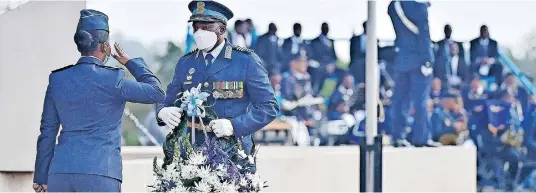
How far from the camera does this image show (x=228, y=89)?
8.48 meters

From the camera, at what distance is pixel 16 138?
1010 cm

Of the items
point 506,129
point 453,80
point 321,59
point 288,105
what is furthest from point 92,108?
point 506,129

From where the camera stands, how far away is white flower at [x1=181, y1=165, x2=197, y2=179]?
822 centimetres

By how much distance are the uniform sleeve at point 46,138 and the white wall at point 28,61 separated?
4.79 feet

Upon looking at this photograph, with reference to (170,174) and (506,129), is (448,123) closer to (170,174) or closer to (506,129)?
(506,129)

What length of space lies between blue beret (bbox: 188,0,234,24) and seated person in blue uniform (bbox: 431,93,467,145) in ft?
20.0

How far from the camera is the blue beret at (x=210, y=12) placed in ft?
27.8

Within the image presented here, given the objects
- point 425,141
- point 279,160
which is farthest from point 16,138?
point 425,141

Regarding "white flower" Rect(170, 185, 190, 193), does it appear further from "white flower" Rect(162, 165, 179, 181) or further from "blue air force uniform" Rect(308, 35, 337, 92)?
"blue air force uniform" Rect(308, 35, 337, 92)

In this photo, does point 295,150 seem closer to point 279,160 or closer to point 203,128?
point 279,160

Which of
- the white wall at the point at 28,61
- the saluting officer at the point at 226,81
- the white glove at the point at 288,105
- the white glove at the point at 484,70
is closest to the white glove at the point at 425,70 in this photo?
the white glove at the point at 484,70

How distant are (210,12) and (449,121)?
21.9 ft

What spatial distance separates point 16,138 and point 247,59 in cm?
222

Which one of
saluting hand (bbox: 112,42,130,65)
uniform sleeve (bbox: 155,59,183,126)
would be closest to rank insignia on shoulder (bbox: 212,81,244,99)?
uniform sleeve (bbox: 155,59,183,126)
